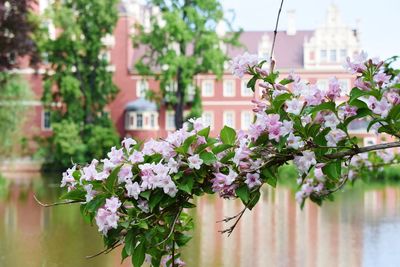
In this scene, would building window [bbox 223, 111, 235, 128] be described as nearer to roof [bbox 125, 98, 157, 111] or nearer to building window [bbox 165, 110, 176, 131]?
building window [bbox 165, 110, 176, 131]

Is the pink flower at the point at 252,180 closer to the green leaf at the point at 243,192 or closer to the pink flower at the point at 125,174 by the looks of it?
the green leaf at the point at 243,192

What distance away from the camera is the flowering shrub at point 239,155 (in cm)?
228

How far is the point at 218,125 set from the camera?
115ft

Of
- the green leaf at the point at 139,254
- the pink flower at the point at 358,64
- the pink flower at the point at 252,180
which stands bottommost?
the green leaf at the point at 139,254

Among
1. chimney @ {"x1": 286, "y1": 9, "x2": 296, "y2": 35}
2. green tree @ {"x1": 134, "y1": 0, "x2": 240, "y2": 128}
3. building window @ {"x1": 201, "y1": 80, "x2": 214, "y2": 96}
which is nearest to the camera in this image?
green tree @ {"x1": 134, "y1": 0, "x2": 240, "y2": 128}

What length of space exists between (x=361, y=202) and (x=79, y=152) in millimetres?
16770

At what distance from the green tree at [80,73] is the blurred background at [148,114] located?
55mm

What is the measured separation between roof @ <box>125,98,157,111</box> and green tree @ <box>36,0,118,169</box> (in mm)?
3484

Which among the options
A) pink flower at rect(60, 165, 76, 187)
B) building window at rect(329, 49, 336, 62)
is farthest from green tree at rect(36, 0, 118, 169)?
pink flower at rect(60, 165, 76, 187)

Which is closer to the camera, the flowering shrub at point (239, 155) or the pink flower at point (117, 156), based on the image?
the flowering shrub at point (239, 155)

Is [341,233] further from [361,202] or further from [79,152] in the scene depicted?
[79,152]

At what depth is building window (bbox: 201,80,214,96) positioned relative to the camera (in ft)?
116

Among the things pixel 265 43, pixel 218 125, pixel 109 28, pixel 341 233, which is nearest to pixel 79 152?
pixel 109 28

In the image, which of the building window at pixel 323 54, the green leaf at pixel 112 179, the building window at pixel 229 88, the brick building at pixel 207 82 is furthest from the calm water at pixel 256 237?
the building window at pixel 323 54
